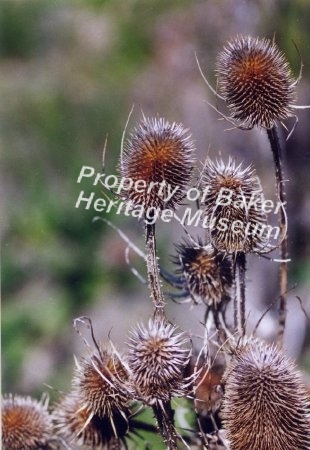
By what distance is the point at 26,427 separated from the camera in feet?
3.27

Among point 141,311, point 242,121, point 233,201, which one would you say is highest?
point 242,121

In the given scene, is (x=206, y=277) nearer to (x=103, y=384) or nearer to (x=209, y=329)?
(x=209, y=329)

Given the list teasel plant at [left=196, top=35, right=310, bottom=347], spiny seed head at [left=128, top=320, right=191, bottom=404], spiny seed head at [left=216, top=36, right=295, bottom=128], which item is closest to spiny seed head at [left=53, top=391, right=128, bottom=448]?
spiny seed head at [left=128, top=320, right=191, bottom=404]

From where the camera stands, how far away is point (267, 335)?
100cm

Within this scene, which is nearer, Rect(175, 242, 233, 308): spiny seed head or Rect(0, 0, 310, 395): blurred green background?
Rect(175, 242, 233, 308): spiny seed head

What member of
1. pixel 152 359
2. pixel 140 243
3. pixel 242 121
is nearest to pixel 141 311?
pixel 140 243

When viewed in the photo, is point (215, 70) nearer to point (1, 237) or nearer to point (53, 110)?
point (53, 110)

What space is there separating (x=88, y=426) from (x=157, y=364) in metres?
0.20

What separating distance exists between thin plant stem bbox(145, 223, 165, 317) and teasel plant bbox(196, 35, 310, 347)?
0.59 ft

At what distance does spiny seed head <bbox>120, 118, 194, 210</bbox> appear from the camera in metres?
0.86

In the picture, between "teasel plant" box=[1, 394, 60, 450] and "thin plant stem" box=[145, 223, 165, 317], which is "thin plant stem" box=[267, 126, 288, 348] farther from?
"teasel plant" box=[1, 394, 60, 450]

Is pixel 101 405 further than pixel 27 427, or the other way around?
pixel 27 427

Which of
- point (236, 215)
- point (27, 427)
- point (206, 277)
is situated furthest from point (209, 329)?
point (27, 427)

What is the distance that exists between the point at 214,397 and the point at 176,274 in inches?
7.1
